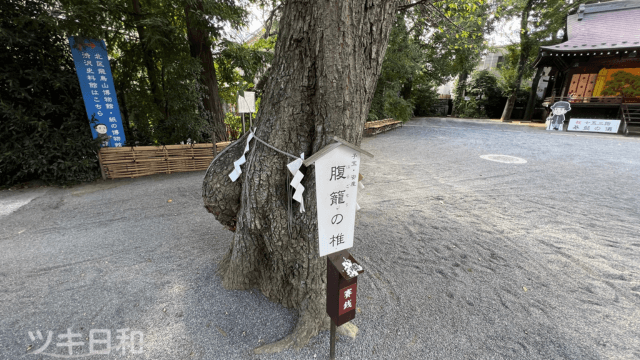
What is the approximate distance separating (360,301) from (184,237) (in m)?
2.22

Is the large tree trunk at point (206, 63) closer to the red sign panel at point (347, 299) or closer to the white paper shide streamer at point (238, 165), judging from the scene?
the white paper shide streamer at point (238, 165)

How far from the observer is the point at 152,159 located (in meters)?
5.44

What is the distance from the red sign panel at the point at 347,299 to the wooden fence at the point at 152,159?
5266 millimetres

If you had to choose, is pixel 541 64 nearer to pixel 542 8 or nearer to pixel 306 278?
pixel 542 8

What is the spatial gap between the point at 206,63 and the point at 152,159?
2.50 m

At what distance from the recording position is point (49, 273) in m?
2.44

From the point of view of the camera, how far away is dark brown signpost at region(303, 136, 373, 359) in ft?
4.67

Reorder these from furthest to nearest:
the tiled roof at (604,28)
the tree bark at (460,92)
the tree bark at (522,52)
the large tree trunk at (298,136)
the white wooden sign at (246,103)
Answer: the tree bark at (460,92) < the tree bark at (522,52) < the tiled roof at (604,28) < the white wooden sign at (246,103) < the large tree trunk at (298,136)

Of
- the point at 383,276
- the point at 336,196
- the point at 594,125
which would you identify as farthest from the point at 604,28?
the point at 336,196

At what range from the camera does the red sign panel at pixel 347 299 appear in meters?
1.51

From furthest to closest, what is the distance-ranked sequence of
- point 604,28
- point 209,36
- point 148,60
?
point 604,28
point 209,36
point 148,60

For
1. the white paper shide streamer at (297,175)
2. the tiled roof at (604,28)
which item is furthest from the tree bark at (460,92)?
the white paper shide streamer at (297,175)

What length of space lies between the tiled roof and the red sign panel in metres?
15.6

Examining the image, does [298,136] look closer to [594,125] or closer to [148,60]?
[148,60]
